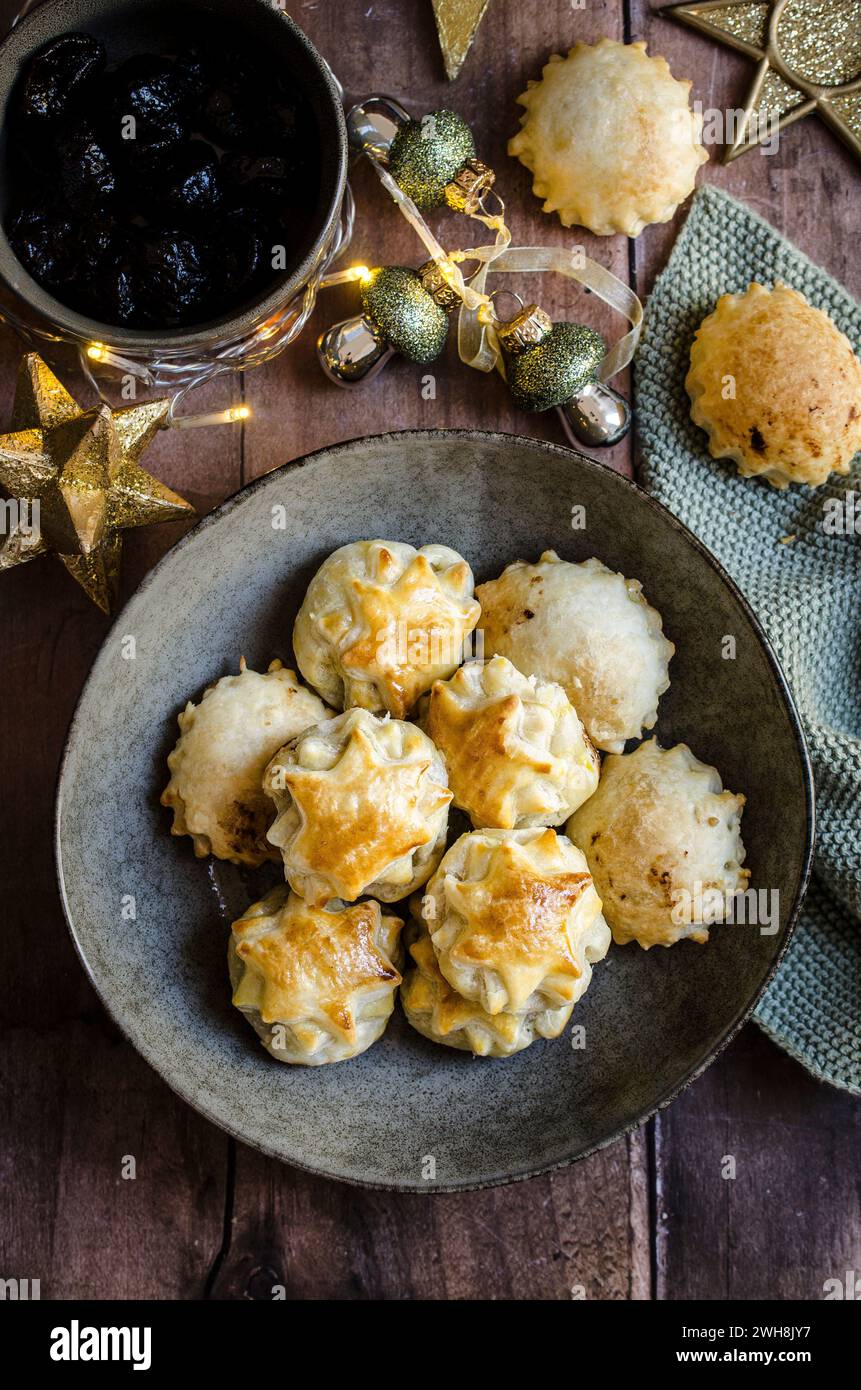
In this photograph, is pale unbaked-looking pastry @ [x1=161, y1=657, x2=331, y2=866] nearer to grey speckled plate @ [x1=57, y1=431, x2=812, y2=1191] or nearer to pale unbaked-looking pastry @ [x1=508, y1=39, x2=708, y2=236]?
grey speckled plate @ [x1=57, y1=431, x2=812, y2=1191]

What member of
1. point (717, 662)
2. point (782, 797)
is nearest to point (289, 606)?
point (717, 662)

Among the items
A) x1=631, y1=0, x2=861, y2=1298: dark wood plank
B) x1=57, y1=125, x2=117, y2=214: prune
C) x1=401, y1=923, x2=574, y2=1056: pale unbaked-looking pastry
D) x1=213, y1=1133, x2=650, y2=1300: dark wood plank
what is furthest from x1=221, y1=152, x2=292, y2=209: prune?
x1=213, y1=1133, x2=650, y2=1300: dark wood plank

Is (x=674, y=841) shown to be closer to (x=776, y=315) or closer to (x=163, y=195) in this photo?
(x=776, y=315)

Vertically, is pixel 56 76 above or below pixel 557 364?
above

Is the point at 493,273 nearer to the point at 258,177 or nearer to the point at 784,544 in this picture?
the point at 258,177

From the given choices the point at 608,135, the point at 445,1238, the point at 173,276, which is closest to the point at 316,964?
the point at 445,1238

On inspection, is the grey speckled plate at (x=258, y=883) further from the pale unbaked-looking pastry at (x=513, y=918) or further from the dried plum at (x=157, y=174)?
the dried plum at (x=157, y=174)

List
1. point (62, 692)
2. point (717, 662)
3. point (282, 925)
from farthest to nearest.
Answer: point (62, 692), point (717, 662), point (282, 925)
